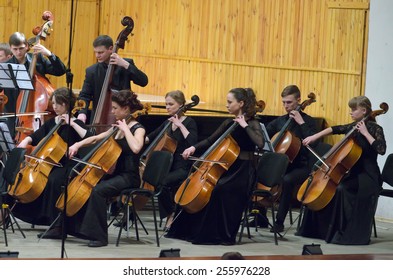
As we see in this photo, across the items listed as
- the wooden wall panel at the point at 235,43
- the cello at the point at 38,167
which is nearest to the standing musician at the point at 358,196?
the cello at the point at 38,167

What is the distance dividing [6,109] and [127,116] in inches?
68.7

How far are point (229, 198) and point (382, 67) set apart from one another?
9.44ft

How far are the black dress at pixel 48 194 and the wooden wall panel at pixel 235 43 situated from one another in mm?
3407

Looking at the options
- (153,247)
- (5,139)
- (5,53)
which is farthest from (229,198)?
(5,53)

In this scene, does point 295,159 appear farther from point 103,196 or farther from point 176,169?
point 103,196

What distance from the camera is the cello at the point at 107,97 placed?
8.11m

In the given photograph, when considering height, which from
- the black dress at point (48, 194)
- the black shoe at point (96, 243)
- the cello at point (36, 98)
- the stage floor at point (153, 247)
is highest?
the cello at point (36, 98)

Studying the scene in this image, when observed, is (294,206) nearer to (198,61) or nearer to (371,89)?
(371,89)

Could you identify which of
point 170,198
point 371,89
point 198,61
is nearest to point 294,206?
point 371,89

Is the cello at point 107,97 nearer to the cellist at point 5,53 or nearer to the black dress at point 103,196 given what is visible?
the black dress at point 103,196

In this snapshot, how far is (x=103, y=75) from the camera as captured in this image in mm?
8391
